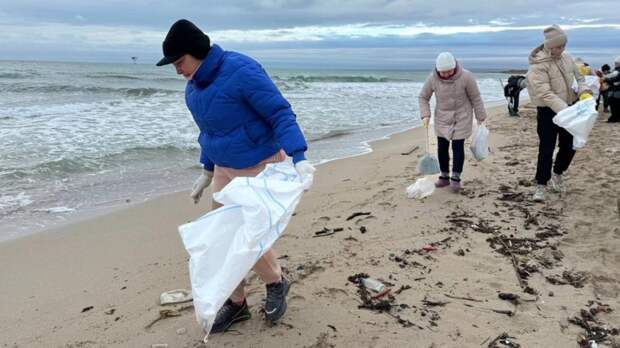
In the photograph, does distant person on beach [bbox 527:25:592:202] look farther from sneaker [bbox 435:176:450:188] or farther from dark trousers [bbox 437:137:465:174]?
sneaker [bbox 435:176:450:188]

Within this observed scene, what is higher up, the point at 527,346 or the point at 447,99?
the point at 447,99

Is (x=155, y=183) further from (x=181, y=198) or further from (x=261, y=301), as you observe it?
(x=261, y=301)

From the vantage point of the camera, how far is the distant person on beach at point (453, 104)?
18.4ft

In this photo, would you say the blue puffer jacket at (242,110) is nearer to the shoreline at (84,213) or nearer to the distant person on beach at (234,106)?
the distant person on beach at (234,106)

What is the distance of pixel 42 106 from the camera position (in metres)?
15.5

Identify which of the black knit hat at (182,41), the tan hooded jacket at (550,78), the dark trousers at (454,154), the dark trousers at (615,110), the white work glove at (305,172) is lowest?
the dark trousers at (615,110)

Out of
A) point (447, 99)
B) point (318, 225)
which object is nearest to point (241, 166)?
point (318, 225)

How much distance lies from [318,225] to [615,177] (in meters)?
4.07

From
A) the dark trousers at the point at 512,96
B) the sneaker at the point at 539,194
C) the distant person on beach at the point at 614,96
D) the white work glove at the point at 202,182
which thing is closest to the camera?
the white work glove at the point at 202,182

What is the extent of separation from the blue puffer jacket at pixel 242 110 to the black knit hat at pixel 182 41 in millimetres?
90

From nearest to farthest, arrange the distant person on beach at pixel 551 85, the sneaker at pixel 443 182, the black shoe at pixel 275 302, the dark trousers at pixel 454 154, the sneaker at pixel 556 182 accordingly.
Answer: the black shoe at pixel 275 302 < the distant person on beach at pixel 551 85 < the sneaker at pixel 556 182 < the dark trousers at pixel 454 154 < the sneaker at pixel 443 182

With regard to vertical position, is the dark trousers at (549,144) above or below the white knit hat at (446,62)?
below

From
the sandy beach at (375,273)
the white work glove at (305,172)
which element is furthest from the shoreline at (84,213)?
the white work glove at (305,172)

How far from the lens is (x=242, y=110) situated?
272 cm
